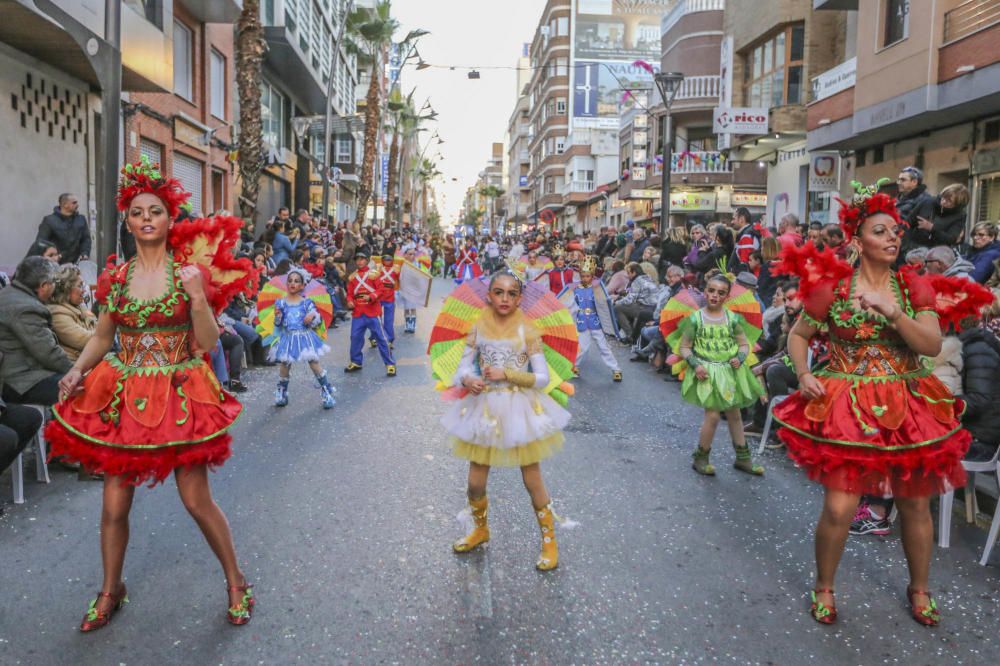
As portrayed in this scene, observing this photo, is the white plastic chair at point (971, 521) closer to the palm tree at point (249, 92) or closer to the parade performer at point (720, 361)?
the parade performer at point (720, 361)

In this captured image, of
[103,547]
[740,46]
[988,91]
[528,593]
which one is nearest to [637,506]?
[528,593]

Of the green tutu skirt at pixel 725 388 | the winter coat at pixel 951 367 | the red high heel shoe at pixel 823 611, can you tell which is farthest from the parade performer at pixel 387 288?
the red high heel shoe at pixel 823 611

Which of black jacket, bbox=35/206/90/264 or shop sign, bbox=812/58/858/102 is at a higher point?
shop sign, bbox=812/58/858/102

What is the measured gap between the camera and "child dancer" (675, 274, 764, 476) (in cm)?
664

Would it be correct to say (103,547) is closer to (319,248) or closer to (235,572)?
(235,572)

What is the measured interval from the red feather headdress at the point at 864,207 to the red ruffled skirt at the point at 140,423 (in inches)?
124

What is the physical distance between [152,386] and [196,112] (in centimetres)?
2033

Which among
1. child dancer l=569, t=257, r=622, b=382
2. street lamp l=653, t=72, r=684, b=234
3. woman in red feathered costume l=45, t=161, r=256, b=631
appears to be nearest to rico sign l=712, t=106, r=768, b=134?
street lamp l=653, t=72, r=684, b=234

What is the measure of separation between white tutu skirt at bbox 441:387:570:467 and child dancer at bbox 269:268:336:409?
476cm

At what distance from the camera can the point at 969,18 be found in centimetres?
1406

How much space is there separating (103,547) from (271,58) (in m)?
28.4

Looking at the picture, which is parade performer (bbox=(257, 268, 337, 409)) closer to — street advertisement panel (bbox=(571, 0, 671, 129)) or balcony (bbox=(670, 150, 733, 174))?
balcony (bbox=(670, 150, 733, 174))

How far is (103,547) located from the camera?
3889 millimetres

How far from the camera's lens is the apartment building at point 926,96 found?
13.6 metres
